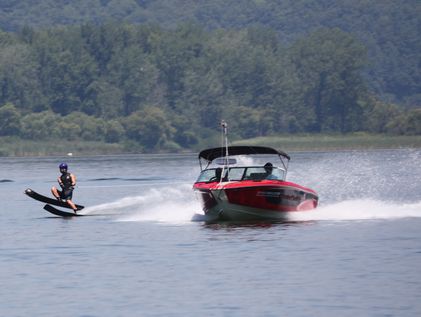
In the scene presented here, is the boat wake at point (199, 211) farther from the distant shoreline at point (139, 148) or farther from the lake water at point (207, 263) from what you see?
the distant shoreline at point (139, 148)

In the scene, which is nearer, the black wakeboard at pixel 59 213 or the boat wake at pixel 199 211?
the boat wake at pixel 199 211

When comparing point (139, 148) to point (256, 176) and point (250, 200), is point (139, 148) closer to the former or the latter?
point (256, 176)

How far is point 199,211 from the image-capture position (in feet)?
141

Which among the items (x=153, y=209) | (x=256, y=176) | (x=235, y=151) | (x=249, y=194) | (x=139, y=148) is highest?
(x=235, y=151)

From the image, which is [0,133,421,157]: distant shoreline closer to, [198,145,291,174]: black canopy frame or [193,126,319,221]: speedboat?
[198,145,291,174]: black canopy frame

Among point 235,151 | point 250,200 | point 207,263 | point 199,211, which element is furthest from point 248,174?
point 207,263

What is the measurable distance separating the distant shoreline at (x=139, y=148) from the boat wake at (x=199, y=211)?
401ft

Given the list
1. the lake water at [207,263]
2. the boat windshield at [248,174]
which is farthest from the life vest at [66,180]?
the boat windshield at [248,174]

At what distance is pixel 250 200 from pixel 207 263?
886 centimetres

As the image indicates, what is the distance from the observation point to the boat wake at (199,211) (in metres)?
42.5

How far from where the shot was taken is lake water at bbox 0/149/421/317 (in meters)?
24.8

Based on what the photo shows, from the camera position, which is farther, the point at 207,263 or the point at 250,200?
the point at 250,200

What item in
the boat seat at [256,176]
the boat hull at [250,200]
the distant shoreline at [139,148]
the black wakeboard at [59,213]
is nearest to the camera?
the boat hull at [250,200]

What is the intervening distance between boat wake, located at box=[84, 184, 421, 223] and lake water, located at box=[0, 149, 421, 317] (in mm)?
70
